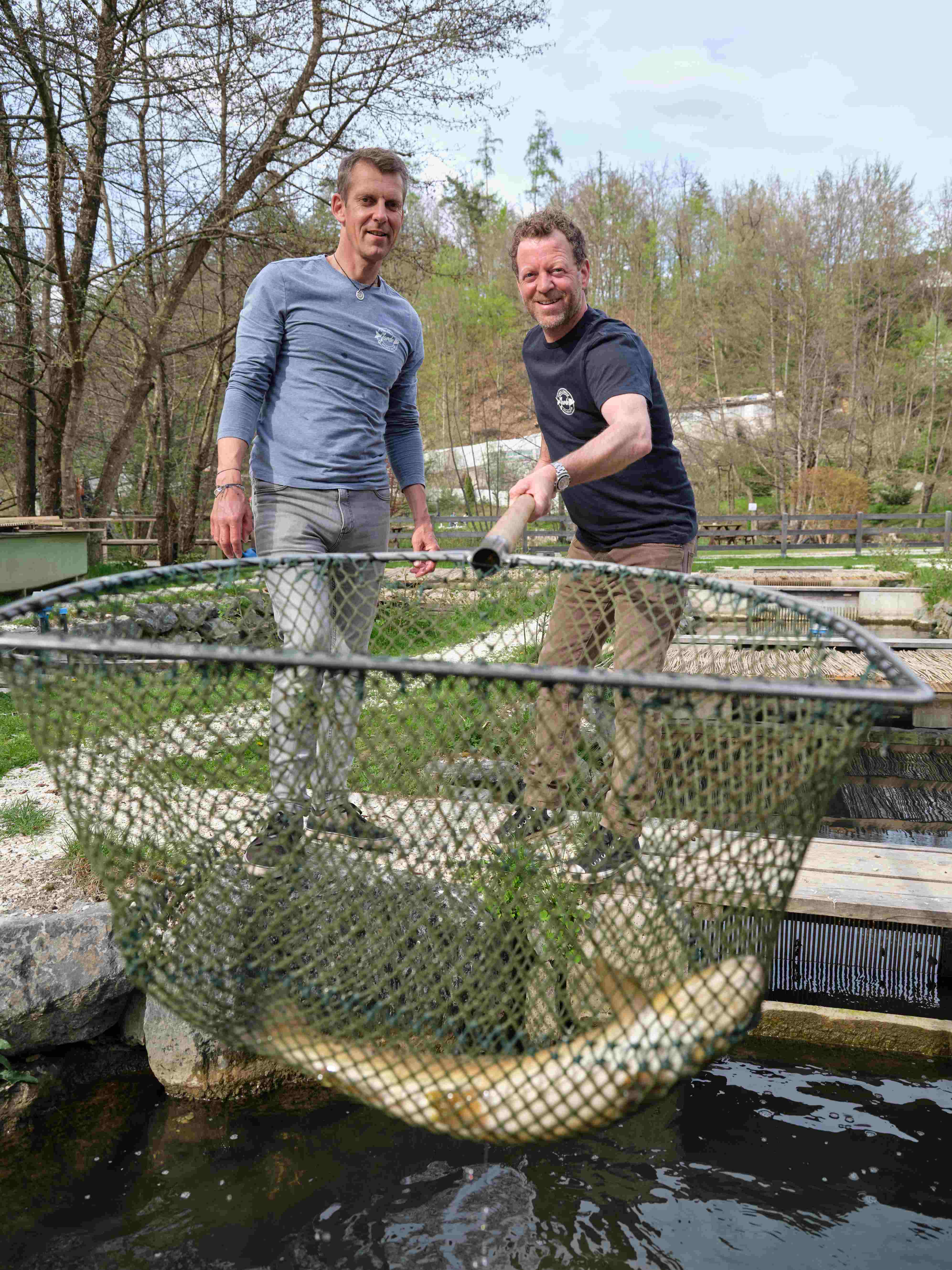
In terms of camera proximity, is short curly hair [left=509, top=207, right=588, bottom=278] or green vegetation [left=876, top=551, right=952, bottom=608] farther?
green vegetation [left=876, top=551, right=952, bottom=608]

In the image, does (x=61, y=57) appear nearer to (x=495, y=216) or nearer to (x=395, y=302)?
(x=395, y=302)

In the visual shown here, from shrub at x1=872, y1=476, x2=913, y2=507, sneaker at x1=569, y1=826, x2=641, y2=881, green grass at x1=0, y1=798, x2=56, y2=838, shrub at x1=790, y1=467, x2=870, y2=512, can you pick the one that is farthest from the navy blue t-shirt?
shrub at x1=872, y1=476, x2=913, y2=507

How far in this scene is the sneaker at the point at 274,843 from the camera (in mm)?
1717

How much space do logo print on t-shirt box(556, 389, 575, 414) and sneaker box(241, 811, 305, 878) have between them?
126 cm

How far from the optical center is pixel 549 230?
2.26 m

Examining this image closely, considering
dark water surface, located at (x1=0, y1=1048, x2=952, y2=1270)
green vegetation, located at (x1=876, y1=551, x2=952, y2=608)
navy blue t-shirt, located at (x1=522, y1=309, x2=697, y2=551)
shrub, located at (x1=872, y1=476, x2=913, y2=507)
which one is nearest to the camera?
dark water surface, located at (x1=0, y1=1048, x2=952, y2=1270)

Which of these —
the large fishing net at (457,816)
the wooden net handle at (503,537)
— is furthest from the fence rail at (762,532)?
the wooden net handle at (503,537)

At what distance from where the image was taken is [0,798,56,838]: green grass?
3275mm

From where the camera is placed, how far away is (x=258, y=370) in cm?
243

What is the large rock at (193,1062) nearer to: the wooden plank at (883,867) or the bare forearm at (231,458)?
the bare forearm at (231,458)

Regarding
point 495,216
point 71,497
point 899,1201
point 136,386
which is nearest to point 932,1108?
point 899,1201

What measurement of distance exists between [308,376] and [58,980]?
5.76ft

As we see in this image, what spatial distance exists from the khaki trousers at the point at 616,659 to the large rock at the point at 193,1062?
1.15 m

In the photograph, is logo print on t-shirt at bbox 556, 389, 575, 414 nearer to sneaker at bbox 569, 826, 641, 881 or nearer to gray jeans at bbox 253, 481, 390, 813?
gray jeans at bbox 253, 481, 390, 813
